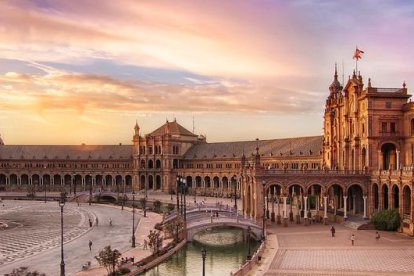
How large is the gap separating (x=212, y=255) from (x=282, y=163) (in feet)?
243

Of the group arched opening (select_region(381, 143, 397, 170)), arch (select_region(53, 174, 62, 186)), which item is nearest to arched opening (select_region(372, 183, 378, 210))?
arched opening (select_region(381, 143, 397, 170))

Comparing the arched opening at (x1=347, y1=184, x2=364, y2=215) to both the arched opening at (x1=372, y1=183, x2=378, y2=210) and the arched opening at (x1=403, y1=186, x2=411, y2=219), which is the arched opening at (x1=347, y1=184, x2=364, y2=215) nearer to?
the arched opening at (x1=372, y1=183, x2=378, y2=210)

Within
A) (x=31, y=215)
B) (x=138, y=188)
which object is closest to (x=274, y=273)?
(x=31, y=215)

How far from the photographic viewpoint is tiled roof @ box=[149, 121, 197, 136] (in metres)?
182

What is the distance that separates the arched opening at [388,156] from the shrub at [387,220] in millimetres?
14051

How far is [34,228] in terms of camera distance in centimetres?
9475

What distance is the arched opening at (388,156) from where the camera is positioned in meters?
94.2

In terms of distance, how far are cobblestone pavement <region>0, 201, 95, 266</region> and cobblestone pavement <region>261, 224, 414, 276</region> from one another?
30413mm

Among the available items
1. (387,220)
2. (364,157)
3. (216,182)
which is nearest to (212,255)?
(387,220)

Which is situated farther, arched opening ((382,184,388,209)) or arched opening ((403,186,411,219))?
arched opening ((382,184,388,209))

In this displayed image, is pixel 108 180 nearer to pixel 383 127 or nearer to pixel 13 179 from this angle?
pixel 13 179

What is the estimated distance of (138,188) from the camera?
180875 mm

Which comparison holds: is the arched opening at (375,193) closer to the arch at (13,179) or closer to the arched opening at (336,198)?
the arched opening at (336,198)

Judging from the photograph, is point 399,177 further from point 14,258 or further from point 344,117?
point 14,258
